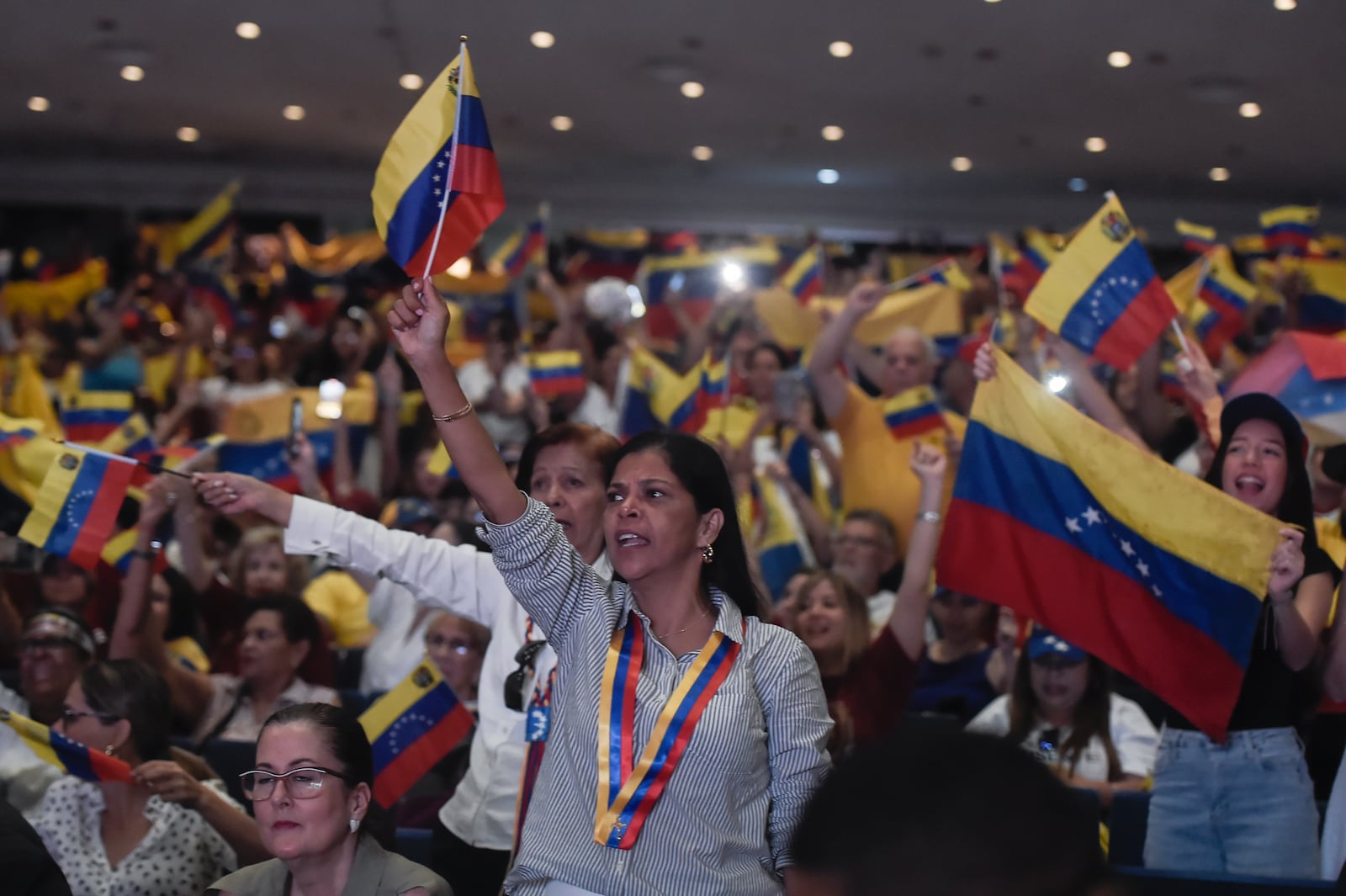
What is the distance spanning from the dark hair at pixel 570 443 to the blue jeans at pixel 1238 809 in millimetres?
1570

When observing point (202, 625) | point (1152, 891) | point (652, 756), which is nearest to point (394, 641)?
point (202, 625)

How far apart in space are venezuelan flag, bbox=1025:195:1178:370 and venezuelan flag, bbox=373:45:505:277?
2.42 meters

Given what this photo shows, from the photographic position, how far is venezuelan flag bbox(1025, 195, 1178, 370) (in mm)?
4863

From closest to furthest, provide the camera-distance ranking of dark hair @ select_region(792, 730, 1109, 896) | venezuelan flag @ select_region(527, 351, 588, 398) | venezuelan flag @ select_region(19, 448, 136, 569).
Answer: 1. dark hair @ select_region(792, 730, 1109, 896)
2. venezuelan flag @ select_region(19, 448, 136, 569)
3. venezuelan flag @ select_region(527, 351, 588, 398)

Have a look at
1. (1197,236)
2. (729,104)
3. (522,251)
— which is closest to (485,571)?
(1197,236)

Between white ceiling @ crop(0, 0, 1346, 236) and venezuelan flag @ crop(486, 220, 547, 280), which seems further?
white ceiling @ crop(0, 0, 1346, 236)

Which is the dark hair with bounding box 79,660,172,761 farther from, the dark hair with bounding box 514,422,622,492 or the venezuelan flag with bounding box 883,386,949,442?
the venezuelan flag with bounding box 883,386,949,442

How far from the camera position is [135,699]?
12.1 ft

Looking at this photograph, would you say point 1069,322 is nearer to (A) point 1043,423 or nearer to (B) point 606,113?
(A) point 1043,423

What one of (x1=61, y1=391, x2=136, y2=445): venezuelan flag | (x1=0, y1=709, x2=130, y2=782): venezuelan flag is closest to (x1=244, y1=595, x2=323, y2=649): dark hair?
(x1=0, y1=709, x2=130, y2=782): venezuelan flag

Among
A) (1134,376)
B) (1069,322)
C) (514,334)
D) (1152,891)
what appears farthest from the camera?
(514,334)

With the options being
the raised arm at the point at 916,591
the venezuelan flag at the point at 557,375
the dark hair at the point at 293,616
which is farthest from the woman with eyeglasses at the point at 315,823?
the venezuelan flag at the point at 557,375

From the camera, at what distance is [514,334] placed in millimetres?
9898

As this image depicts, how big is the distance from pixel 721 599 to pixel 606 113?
12965 mm
